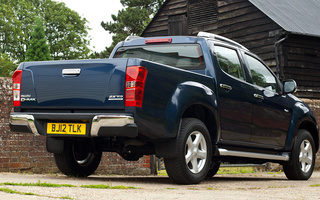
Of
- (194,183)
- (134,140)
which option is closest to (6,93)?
(134,140)

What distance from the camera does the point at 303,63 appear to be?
22047 mm

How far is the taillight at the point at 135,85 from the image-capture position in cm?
627

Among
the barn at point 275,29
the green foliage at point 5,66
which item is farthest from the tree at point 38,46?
the barn at point 275,29

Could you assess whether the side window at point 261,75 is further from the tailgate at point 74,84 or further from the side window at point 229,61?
the tailgate at point 74,84

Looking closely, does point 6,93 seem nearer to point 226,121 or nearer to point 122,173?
point 122,173

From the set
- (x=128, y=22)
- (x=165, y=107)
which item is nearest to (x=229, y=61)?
(x=165, y=107)

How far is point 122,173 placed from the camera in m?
10.2

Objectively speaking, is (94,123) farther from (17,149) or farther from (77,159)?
(17,149)

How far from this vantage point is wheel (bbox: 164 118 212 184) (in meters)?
6.79

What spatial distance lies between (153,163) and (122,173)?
2.23 feet

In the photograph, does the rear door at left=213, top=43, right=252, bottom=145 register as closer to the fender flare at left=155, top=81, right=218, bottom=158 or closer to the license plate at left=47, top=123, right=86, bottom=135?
the fender flare at left=155, top=81, right=218, bottom=158

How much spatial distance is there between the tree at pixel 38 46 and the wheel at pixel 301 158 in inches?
1556

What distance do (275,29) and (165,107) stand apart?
50.0ft

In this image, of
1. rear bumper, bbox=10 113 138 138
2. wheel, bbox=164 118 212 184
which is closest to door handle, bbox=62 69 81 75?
rear bumper, bbox=10 113 138 138
